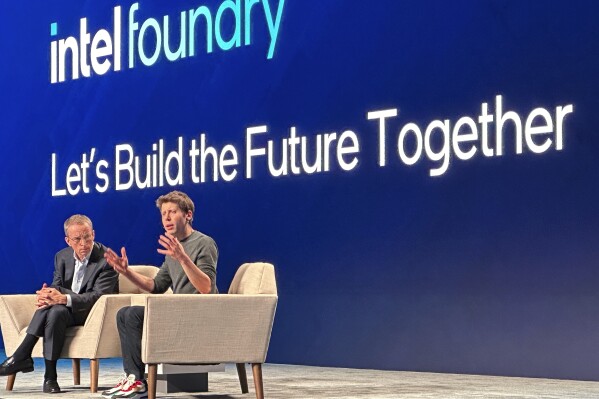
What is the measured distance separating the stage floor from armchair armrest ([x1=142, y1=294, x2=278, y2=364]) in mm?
464

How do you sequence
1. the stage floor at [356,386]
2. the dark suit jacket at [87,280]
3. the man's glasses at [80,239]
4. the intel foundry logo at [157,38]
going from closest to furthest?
the stage floor at [356,386] → the dark suit jacket at [87,280] → the man's glasses at [80,239] → the intel foundry logo at [157,38]

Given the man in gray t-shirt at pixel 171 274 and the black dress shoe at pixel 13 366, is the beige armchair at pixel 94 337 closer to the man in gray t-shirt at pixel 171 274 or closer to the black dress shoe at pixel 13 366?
the black dress shoe at pixel 13 366

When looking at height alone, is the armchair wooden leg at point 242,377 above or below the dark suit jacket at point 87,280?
below

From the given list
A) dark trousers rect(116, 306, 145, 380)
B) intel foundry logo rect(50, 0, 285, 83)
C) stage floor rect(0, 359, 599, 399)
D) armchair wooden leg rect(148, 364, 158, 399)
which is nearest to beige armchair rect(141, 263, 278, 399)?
armchair wooden leg rect(148, 364, 158, 399)

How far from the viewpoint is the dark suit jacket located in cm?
693

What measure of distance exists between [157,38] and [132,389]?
15.2ft

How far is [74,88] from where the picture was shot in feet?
35.9

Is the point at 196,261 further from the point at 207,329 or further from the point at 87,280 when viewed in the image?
the point at 87,280

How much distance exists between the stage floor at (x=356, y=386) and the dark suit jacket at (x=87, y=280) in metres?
0.46

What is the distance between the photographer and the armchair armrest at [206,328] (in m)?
5.97

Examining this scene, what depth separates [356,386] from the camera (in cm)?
717

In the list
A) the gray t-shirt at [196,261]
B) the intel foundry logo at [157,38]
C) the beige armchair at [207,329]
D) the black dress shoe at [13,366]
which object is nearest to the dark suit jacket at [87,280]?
the black dress shoe at [13,366]

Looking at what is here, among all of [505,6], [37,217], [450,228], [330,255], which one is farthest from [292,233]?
[37,217]

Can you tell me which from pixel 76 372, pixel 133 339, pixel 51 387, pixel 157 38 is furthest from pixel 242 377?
pixel 157 38
